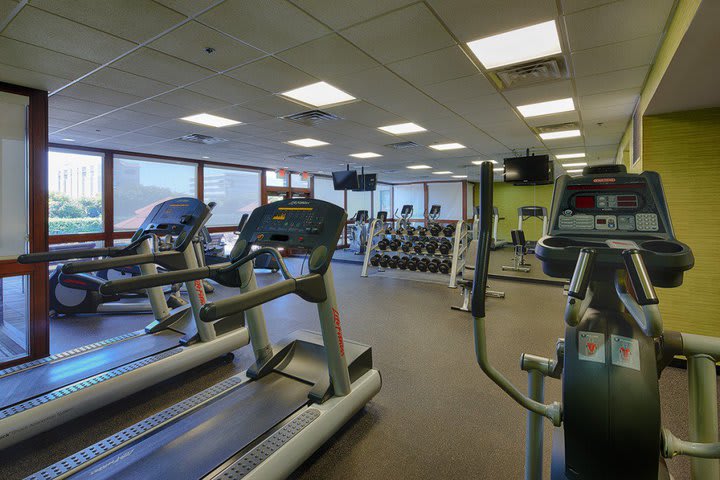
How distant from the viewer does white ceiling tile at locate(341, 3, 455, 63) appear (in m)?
2.29

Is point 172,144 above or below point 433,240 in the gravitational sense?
above

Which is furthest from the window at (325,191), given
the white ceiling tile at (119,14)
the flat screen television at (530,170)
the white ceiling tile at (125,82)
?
the white ceiling tile at (119,14)

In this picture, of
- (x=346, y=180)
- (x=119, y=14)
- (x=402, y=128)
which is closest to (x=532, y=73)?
(x=402, y=128)

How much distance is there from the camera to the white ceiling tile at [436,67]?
285 cm

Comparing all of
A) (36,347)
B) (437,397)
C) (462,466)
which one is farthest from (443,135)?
(36,347)

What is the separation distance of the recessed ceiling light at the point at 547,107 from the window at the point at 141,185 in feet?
23.3

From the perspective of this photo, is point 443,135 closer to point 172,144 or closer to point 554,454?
point 172,144

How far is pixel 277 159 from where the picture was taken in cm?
830

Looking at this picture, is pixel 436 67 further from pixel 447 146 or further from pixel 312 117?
pixel 447 146

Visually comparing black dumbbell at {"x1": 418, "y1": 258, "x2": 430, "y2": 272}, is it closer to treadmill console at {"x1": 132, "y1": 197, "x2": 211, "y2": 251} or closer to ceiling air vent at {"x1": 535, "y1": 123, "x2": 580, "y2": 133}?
ceiling air vent at {"x1": 535, "y1": 123, "x2": 580, "y2": 133}

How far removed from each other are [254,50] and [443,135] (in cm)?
390

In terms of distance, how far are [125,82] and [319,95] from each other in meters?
1.85

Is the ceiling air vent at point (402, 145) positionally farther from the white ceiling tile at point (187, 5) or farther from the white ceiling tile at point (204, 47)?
the white ceiling tile at point (187, 5)

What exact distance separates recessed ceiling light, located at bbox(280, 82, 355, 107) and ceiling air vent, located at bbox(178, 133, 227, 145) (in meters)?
2.56
